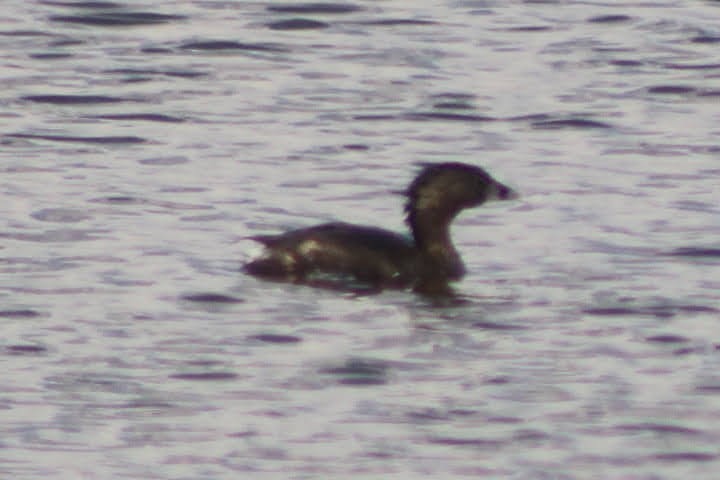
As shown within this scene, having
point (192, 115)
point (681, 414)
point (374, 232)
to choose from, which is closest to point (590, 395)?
point (681, 414)

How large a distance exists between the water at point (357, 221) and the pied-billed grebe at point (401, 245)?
153 millimetres

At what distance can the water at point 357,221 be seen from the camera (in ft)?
40.4

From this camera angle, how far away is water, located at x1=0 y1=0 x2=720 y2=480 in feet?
40.4

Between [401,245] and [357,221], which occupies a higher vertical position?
[401,245]

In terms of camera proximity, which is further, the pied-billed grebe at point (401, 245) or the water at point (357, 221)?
the pied-billed grebe at point (401, 245)

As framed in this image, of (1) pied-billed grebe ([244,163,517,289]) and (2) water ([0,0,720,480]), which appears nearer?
(2) water ([0,0,720,480])

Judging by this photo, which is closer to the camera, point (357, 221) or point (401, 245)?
point (401, 245)

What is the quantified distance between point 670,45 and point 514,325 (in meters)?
8.92

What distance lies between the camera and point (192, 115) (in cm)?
2012

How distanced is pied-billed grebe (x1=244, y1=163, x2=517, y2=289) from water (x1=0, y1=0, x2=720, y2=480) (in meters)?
0.15

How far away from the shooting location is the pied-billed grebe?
51.2ft

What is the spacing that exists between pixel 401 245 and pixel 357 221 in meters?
1.27

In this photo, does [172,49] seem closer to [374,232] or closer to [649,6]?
[649,6]

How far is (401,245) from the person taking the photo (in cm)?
1606
